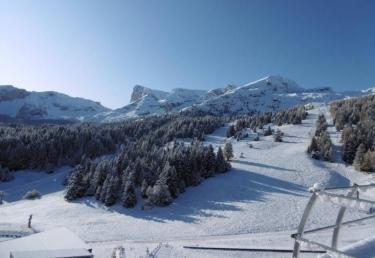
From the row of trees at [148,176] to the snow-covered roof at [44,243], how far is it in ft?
101

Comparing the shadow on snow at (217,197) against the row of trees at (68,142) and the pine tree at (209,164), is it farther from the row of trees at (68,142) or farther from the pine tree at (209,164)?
the row of trees at (68,142)

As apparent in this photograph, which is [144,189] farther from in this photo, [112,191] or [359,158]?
[359,158]

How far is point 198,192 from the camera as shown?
262 feet

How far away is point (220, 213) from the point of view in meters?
67.9

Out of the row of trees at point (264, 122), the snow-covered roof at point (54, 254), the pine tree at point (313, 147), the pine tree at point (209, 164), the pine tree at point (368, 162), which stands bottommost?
the snow-covered roof at point (54, 254)

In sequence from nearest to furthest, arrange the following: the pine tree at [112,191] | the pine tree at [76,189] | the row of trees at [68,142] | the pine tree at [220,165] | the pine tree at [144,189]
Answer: the pine tree at [112,191]
the pine tree at [144,189]
the pine tree at [76,189]
the pine tree at [220,165]
the row of trees at [68,142]

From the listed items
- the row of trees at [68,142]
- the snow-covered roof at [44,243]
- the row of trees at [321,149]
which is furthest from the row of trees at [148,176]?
the row of trees at [68,142]

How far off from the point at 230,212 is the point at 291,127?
274ft

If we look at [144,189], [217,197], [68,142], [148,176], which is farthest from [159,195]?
[68,142]

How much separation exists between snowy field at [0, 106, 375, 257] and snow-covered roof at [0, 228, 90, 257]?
26.3ft

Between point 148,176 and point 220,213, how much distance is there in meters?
18.5

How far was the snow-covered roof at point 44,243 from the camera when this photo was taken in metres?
38.7

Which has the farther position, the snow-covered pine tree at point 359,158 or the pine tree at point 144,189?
the snow-covered pine tree at point 359,158

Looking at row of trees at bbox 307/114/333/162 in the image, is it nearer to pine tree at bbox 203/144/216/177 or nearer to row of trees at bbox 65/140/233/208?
row of trees at bbox 65/140/233/208
